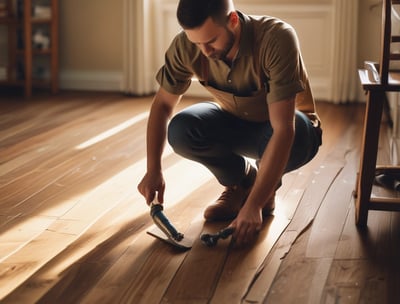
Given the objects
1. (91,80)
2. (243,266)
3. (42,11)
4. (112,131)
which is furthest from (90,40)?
(243,266)

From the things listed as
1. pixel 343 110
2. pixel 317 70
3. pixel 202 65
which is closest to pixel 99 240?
pixel 202 65

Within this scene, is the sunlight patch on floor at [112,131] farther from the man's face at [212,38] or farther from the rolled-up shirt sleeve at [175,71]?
the man's face at [212,38]

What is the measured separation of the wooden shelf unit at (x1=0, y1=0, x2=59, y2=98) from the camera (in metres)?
4.33

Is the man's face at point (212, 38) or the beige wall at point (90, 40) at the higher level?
the man's face at point (212, 38)

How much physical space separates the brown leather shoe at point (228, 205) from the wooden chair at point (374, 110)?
362mm

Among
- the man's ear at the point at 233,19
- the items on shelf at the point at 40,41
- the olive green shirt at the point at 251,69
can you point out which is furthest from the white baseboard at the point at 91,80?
the man's ear at the point at 233,19

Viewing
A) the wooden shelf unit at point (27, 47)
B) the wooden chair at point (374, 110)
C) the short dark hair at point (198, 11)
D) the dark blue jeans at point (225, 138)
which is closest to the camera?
the short dark hair at point (198, 11)

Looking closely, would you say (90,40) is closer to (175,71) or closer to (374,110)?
(175,71)

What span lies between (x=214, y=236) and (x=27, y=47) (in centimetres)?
266

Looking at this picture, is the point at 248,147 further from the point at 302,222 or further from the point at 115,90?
the point at 115,90

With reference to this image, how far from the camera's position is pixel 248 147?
2234mm

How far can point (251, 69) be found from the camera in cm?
202

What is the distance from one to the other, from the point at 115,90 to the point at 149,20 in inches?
19.5

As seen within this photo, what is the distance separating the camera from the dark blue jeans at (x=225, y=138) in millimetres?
2168
